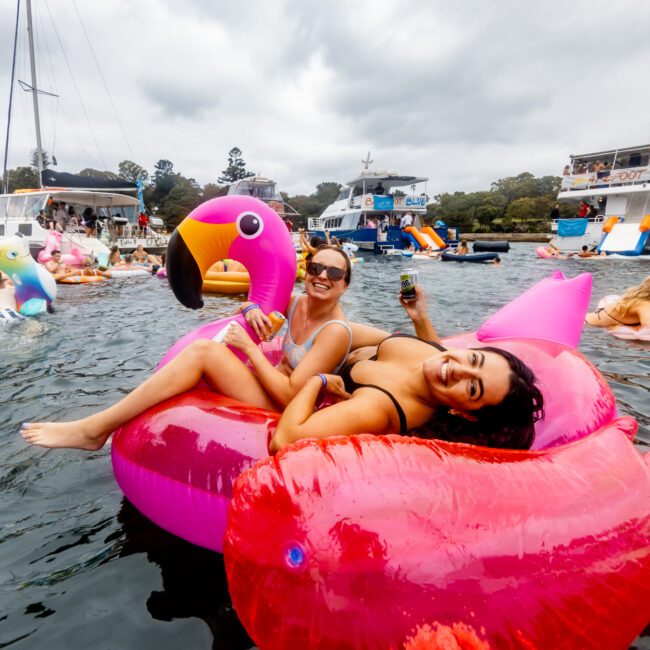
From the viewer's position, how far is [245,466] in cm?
198

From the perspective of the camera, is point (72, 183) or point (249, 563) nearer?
point (249, 563)

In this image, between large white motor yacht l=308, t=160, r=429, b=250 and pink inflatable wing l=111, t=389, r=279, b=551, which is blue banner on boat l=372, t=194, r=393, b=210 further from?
pink inflatable wing l=111, t=389, r=279, b=551

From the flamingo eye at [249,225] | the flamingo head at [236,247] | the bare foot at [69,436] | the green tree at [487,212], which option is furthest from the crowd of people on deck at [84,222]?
the green tree at [487,212]

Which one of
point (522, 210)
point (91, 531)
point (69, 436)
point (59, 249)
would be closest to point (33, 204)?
point (59, 249)

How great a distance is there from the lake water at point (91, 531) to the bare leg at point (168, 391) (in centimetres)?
49

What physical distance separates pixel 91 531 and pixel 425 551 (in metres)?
1.96

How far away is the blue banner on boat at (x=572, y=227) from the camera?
2159 centimetres

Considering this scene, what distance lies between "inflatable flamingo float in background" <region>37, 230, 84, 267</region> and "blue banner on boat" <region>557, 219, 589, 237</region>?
20.5 meters

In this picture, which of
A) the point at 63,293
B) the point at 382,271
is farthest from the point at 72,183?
the point at 382,271

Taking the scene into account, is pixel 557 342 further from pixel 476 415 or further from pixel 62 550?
pixel 62 550

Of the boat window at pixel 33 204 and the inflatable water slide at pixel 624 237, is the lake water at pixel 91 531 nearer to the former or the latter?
the boat window at pixel 33 204

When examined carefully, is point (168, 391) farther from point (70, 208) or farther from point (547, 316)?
point (70, 208)

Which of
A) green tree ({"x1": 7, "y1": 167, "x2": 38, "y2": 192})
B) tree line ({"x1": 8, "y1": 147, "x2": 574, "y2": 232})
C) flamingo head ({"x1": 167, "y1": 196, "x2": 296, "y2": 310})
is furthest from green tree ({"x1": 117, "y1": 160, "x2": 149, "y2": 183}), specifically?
flamingo head ({"x1": 167, "y1": 196, "x2": 296, "y2": 310})

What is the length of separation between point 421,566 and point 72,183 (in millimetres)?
21781
